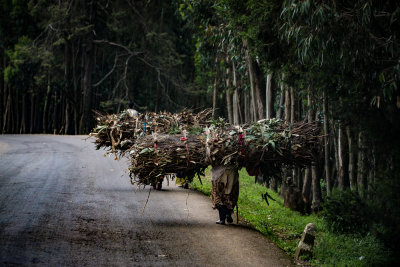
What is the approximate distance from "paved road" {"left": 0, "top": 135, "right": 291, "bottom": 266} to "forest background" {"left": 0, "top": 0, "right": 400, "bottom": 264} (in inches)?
61.9

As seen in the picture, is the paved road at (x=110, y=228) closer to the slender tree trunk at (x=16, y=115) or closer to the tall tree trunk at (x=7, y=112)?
the tall tree trunk at (x=7, y=112)

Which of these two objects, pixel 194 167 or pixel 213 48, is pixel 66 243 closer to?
pixel 194 167

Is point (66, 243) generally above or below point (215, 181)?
below

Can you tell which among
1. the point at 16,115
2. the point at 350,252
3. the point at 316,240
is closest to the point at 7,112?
the point at 16,115

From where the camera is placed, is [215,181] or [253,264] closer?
[253,264]

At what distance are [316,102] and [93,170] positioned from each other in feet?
21.1

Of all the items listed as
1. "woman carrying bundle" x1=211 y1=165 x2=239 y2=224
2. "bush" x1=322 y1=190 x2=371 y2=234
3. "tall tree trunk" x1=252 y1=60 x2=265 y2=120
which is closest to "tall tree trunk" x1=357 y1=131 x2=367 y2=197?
"bush" x1=322 y1=190 x2=371 y2=234

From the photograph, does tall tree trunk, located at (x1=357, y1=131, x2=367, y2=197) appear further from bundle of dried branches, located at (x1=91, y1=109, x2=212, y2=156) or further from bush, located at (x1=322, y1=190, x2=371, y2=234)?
bundle of dried branches, located at (x1=91, y1=109, x2=212, y2=156)

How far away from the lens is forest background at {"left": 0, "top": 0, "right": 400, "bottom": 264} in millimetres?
7152

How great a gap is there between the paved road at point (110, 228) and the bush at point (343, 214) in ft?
5.01

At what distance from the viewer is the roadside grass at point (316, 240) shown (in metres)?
6.93

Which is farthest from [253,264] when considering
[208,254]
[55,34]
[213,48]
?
[55,34]

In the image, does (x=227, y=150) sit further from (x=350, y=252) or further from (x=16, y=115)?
(x=16, y=115)

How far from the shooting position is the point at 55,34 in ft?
92.1
